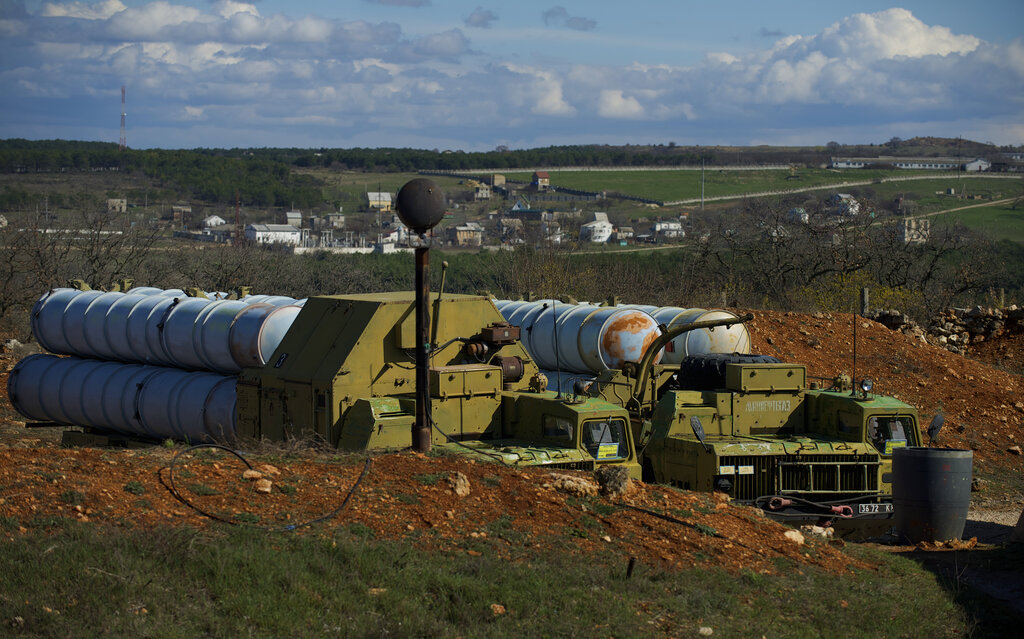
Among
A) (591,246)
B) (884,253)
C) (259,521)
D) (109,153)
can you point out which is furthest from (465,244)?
(259,521)

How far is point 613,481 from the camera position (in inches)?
482

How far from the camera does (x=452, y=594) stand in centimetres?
938

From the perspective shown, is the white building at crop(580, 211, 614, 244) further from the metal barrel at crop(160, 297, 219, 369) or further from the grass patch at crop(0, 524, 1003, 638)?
the grass patch at crop(0, 524, 1003, 638)

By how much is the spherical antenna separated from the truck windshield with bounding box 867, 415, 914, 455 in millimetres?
7658

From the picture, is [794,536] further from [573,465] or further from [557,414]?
[557,414]

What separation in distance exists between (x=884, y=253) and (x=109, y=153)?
94.4m

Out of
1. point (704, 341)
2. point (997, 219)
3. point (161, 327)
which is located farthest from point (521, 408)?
point (997, 219)

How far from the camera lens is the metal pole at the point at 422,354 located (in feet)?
42.5

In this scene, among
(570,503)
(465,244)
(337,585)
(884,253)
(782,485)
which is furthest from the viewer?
(465,244)

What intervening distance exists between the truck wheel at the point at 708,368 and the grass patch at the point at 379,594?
23.8 ft

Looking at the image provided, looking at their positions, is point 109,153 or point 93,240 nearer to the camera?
point 93,240

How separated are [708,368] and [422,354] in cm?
671

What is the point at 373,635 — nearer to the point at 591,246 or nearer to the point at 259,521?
the point at 259,521

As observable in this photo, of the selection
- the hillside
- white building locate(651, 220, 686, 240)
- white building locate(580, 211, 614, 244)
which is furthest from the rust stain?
white building locate(651, 220, 686, 240)
